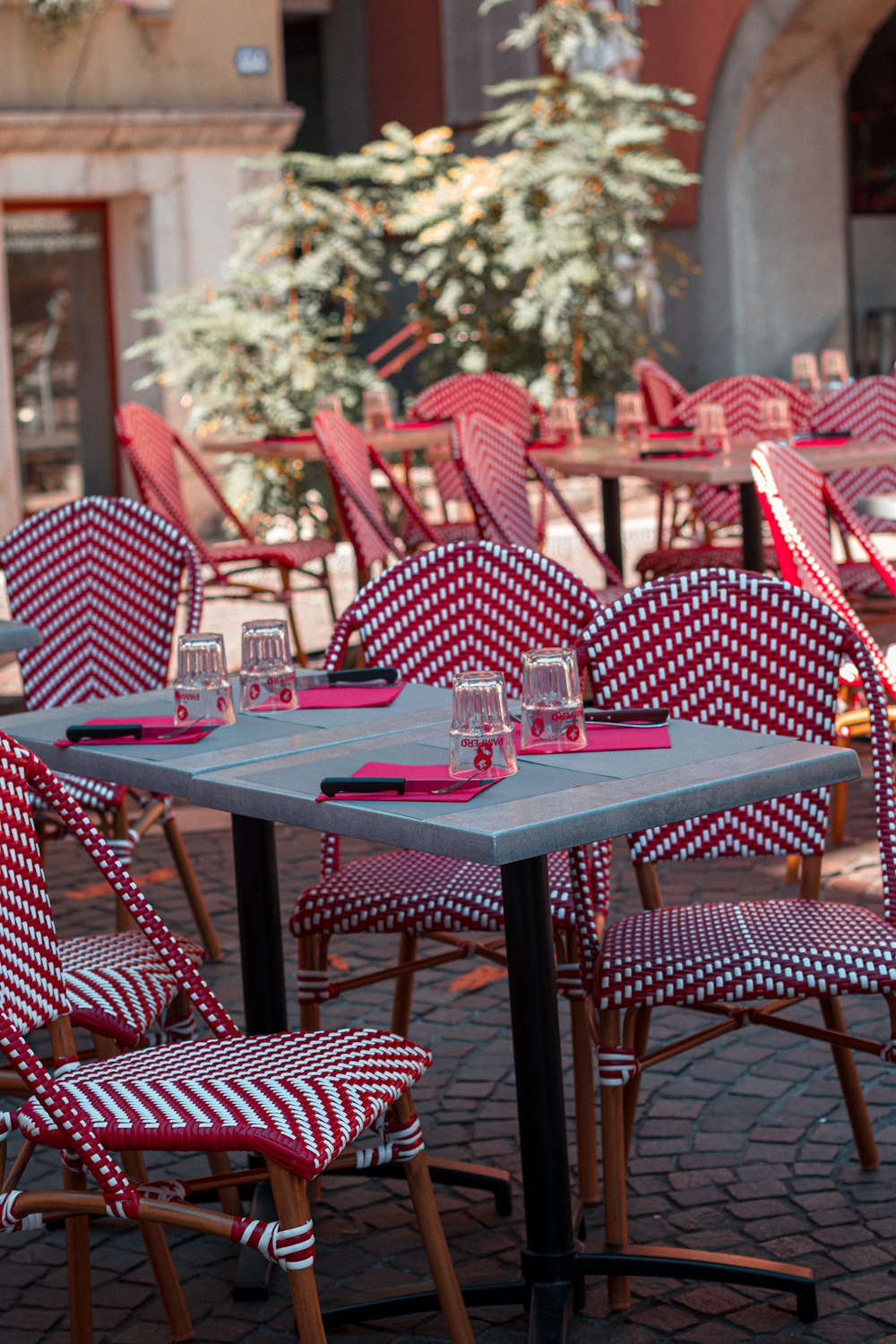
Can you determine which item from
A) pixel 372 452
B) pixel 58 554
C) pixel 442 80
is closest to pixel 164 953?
pixel 58 554

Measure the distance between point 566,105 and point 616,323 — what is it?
4.15 ft

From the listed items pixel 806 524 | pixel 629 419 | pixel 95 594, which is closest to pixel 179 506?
pixel 629 419

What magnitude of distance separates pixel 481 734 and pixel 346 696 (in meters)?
0.64

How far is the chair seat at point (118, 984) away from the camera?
2758mm

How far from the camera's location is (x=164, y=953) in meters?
2.63

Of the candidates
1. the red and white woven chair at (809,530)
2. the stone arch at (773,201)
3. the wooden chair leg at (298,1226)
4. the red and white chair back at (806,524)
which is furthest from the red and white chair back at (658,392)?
the wooden chair leg at (298,1226)

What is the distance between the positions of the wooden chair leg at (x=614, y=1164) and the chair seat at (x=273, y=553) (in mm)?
4871

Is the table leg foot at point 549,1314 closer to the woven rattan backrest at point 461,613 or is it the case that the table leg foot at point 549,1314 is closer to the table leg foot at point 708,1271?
the table leg foot at point 708,1271

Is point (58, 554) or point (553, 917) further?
point (58, 554)

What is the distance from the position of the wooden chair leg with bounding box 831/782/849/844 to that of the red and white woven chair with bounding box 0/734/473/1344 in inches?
109

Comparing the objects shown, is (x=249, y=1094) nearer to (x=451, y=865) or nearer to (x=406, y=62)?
(x=451, y=865)

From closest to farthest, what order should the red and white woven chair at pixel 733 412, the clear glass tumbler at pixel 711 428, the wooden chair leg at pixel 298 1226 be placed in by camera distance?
1. the wooden chair leg at pixel 298 1226
2. the clear glass tumbler at pixel 711 428
3. the red and white woven chair at pixel 733 412

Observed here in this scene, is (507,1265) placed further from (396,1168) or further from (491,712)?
(491,712)

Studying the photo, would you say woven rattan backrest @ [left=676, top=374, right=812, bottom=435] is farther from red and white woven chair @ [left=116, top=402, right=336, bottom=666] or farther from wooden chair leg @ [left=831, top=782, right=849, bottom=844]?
wooden chair leg @ [left=831, top=782, right=849, bottom=844]
